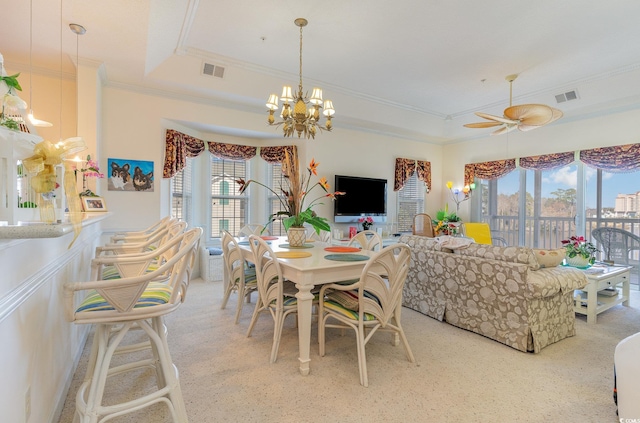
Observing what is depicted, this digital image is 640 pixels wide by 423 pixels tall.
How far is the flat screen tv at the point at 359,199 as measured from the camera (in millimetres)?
5922

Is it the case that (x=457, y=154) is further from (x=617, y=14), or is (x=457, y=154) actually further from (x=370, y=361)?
(x=370, y=361)

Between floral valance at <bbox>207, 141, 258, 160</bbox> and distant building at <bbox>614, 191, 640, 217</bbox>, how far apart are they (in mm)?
6094

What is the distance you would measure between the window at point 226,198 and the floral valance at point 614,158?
584 centimetres

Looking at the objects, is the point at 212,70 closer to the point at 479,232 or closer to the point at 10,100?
the point at 10,100

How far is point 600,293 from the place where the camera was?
11.8ft

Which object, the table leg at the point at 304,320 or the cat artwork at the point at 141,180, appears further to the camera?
the cat artwork at the point at 141,180

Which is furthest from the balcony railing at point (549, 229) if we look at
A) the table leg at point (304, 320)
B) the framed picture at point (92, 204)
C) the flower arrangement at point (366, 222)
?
the framed picture at point (92, 204)

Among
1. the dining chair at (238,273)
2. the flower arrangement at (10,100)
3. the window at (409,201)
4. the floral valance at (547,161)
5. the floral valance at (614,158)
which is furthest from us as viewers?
the window at (409,201)

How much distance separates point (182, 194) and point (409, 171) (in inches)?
180

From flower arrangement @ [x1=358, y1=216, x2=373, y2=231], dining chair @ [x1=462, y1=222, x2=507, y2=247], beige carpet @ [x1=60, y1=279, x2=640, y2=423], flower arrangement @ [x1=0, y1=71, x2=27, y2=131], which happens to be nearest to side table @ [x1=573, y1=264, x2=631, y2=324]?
beige carpet @ [x1=60, y1=279, x2=640, y2=423]

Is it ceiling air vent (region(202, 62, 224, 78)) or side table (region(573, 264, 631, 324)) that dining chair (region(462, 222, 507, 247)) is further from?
ceiling air vent (region(202, 62, 224, 78))

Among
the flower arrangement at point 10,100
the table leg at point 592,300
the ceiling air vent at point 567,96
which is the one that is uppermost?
the ceiling air vent at point 567,96

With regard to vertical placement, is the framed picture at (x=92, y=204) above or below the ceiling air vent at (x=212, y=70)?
below

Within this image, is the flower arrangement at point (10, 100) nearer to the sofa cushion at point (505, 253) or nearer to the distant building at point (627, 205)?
the sofa cushion at point (505, 253)
